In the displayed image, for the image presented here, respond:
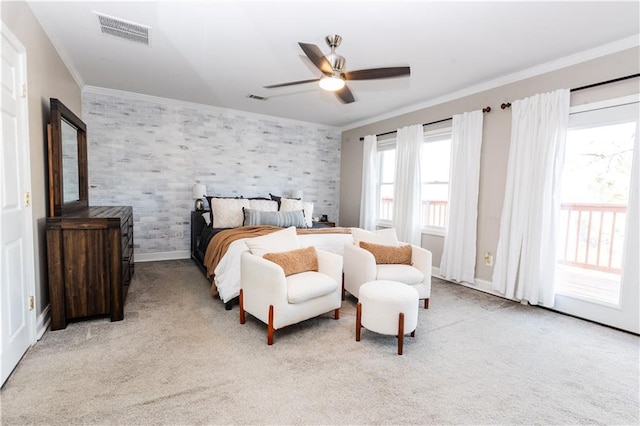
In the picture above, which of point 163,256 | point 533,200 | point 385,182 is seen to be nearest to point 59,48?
point 163,256

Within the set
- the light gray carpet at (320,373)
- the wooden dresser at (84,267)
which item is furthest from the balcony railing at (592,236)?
the wooden dresser at (84,267)

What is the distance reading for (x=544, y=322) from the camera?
2.94m

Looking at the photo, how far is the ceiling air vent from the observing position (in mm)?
2561

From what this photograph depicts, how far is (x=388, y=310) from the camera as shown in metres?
2.29

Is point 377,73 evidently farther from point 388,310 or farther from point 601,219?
point 601,219

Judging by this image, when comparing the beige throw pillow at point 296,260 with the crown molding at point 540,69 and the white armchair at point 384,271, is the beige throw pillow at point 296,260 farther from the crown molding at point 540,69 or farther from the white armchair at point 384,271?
the crown molding at point 540,69

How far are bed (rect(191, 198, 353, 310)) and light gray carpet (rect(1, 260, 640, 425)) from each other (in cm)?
33

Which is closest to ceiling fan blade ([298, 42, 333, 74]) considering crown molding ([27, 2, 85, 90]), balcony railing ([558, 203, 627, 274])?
crown molding ([27, 2, 85, 90])

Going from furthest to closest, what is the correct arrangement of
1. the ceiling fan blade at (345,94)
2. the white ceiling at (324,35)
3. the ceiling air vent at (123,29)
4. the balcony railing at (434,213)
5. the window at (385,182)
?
the window at (385,182)
the balcony railing at (434,213)
the ceiling fan blade at (345,94)
the ceiling air vent at (123,29)
the white ceiling at (324,35)

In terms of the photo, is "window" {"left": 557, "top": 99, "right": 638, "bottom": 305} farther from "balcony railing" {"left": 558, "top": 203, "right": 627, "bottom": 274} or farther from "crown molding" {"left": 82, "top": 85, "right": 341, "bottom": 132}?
"crown molding" {"left": 82, "top": 85, "right": 341, "bottom": 132}

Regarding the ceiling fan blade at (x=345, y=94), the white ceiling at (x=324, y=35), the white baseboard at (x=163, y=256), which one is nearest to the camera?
the white ceiling at (x=324, y=35)

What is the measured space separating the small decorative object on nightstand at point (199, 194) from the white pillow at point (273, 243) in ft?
7.19

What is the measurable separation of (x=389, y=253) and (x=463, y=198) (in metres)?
1.52

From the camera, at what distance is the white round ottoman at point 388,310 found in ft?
7.50
